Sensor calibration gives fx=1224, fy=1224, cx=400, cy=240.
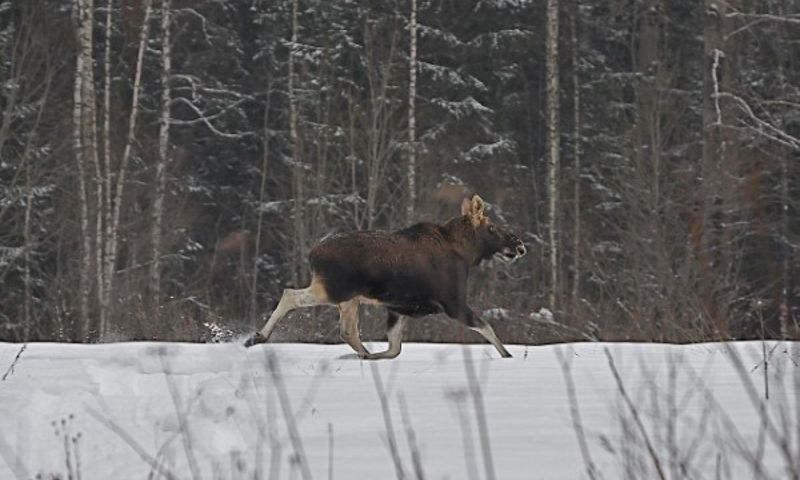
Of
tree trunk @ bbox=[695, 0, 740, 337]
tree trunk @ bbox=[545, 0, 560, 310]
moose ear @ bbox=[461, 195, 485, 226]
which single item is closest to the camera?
moose ear @ bbox=[461, 195, 485, 226]

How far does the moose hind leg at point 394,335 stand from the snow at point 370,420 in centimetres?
156

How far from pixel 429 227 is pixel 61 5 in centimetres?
1913

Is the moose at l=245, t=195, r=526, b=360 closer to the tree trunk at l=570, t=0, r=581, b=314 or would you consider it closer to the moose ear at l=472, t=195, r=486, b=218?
the moose ear at l=472, t=195, r=486, b=218

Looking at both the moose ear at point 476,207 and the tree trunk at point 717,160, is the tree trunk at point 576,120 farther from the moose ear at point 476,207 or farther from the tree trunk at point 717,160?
the moose ear at point 476,207

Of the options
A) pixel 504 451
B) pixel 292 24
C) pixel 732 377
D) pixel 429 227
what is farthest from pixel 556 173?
pixel 504 451

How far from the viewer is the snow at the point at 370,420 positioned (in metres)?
3.65

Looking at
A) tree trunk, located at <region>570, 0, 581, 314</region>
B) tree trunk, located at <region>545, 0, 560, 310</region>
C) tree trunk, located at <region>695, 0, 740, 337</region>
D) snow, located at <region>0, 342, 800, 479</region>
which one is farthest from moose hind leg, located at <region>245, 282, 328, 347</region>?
tree trunk, located at <region>570, 0, 581, 314</region>

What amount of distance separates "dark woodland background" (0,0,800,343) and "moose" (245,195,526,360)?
283 inches

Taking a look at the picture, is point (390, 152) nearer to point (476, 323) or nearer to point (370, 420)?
point (476, 323)

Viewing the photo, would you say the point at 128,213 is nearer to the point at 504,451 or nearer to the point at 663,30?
the point at 663,30

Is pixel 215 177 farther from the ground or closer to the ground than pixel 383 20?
closer to the ground

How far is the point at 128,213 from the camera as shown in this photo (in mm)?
25594

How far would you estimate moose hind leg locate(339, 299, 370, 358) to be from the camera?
8758mm

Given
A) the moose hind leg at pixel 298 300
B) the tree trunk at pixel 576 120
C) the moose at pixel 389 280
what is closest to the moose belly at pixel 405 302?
the moose at pixel 389 280
